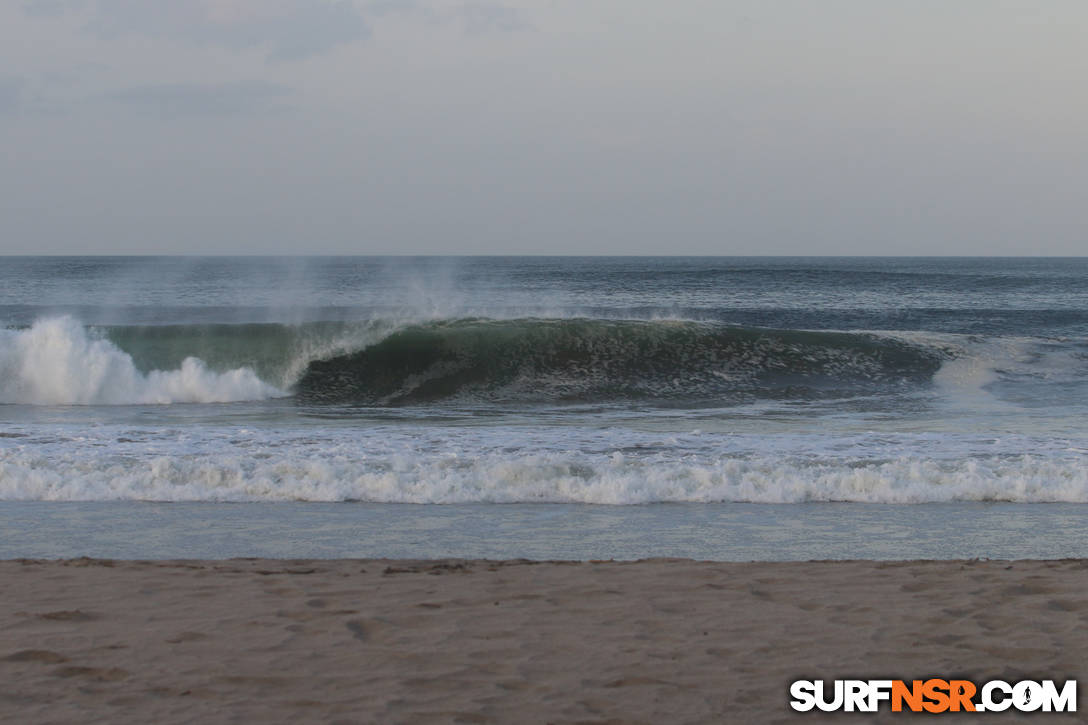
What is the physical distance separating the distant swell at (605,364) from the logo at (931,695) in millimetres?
11053

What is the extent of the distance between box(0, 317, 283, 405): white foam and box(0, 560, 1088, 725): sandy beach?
996 cm

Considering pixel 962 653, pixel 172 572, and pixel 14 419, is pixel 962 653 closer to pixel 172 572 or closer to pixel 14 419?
pixel 172 572

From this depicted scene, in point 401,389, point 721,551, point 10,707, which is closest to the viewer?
point 10,707

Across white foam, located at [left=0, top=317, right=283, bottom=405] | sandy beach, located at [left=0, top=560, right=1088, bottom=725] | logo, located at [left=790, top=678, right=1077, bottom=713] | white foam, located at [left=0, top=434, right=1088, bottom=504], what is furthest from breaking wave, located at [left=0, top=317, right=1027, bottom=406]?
logo, located at [left=790, top=678, right=1077, bottom=713]

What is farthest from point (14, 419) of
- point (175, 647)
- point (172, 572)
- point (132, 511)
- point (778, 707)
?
point (778, 707)

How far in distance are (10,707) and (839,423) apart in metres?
9.78

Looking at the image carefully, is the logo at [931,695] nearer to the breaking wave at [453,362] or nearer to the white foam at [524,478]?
the white foam at [524,478]

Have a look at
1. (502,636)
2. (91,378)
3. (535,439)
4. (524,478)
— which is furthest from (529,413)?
(502,636)

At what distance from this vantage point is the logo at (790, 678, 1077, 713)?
3326 millimetres

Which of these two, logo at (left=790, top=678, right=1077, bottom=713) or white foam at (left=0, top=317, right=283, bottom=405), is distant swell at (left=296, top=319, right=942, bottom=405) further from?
logo at (left=790, top=678, right=1077, bottom=713)

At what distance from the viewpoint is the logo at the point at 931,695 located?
333 cm

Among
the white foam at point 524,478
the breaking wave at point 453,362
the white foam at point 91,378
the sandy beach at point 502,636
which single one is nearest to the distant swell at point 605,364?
the breaking wave at point 453,362

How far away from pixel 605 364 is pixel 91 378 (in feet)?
27.7

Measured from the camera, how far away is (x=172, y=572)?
5.00m
